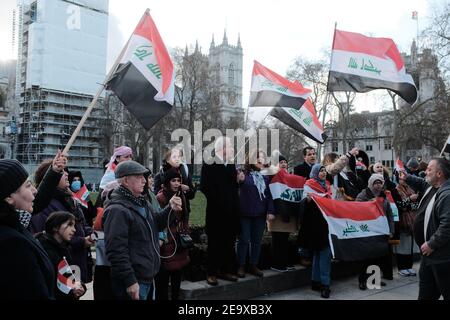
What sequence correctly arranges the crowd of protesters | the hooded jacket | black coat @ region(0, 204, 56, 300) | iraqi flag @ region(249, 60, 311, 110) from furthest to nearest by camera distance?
iraqi flag @ region(249, 60, 311, 110)
the hooded jacket
the crowd of protesters
black coat @ region(0, 204, 56, 300)

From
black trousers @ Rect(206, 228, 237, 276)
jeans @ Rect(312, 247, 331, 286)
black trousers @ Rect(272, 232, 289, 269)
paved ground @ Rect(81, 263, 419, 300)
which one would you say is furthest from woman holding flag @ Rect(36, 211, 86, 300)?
jeans @ Rect(312, 247, 331, 286)

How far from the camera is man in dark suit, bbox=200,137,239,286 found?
5.92m

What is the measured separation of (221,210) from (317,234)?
157 cm

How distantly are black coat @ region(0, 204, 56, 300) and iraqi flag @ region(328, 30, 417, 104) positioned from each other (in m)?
6.58

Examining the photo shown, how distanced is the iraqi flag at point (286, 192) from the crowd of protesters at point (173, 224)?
→ 4.1 inches

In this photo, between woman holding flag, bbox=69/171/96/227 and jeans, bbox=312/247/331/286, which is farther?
woman holding flag, bbox=69/171/96/227

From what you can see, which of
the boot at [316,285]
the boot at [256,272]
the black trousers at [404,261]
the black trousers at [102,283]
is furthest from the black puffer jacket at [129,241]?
the black trousers at [404,261]

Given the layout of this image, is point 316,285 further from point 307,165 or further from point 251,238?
point 307,165

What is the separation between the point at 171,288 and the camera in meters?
5.18

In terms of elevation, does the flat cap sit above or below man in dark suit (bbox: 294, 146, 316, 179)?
below

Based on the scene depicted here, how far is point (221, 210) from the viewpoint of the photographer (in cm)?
594

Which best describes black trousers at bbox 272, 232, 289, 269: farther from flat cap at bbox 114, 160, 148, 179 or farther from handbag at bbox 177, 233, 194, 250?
flat cap at bbox 114, 160, 148, 179

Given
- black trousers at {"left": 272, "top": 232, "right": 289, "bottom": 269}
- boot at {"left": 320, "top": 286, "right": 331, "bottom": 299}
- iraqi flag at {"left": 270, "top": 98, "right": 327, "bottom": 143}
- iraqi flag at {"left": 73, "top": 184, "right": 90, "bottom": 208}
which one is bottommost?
boot at {"left": 320, "top": 286, "right": 331, "bottom": 299}
